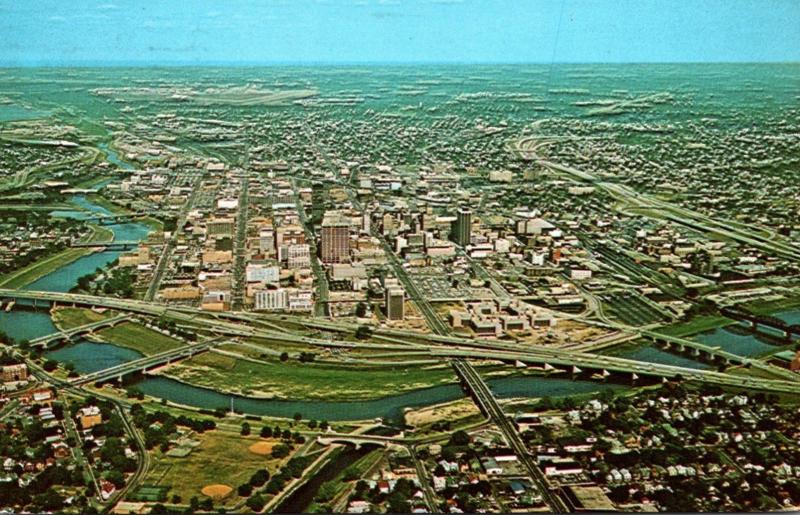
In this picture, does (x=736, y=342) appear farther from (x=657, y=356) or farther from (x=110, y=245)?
(x=110, y=245)

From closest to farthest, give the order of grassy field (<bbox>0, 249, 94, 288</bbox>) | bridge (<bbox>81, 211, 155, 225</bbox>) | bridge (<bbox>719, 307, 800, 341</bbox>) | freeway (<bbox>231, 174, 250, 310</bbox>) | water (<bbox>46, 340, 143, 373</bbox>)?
water (<bbox>46, 340, 143, 373</bbox>) < bridge (<bbox>719, 307, 800, 341</bbox>) < freeway (<bbox>231, 174, 250, 310</bbox>) < grassy field (<bbox>0, 249, 94, 288</bbox>) < bridge (<bbox>81, 211, 155, 225</bbox>)

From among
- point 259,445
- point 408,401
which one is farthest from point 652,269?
point 259,445

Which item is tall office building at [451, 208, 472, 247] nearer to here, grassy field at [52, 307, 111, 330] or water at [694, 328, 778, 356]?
water at [694, 328, 778, 356]

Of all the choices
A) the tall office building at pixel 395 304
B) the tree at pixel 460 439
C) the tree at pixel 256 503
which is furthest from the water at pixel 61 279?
the tree at pixel 460 439

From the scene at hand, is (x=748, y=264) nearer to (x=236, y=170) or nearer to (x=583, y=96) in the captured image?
(x=583, y=96)

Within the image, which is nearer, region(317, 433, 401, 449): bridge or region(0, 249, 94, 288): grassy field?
region(317, 433, 401, 449): bridge

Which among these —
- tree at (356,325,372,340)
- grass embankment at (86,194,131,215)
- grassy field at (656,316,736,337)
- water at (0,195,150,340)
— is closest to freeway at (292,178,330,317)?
tree at (356,325,372,340)

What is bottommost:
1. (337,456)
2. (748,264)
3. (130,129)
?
(337,456)
